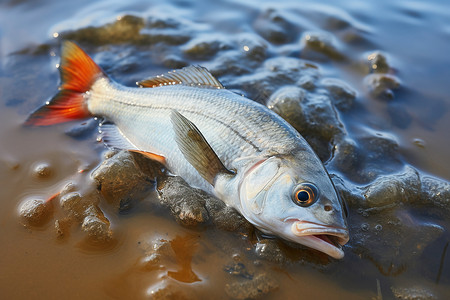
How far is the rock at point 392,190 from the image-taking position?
9.24 feet

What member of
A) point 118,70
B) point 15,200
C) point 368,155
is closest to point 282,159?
point 368,155

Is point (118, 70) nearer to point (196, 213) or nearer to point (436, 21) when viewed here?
point (196, 213)

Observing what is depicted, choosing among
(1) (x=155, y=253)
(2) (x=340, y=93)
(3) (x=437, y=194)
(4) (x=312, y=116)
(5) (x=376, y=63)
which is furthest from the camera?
(5) (x=376, y=63)

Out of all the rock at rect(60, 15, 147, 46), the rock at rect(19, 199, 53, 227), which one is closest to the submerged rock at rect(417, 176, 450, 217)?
the rock at rect(19, 199, 53, 227)

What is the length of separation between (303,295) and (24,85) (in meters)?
3.29

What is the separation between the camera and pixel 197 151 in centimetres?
265

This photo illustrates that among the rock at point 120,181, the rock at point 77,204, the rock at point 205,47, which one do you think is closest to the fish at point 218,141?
the rock at point 120,181

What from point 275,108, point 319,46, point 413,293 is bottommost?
point 413,293

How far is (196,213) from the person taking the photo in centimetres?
259

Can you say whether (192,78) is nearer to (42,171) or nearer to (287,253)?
(42,171)

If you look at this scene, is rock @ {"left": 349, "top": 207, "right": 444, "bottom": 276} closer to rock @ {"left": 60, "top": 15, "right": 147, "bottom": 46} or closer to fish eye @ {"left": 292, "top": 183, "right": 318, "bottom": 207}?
fish eye @ {"left": 292, "top": 183, "right": 318, "bottom": 207}

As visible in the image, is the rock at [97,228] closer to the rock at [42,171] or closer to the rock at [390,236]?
the rock at [42,171]

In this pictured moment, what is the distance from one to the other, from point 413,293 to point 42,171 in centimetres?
258

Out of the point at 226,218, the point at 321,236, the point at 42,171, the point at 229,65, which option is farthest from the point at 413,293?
the point at 229,65
